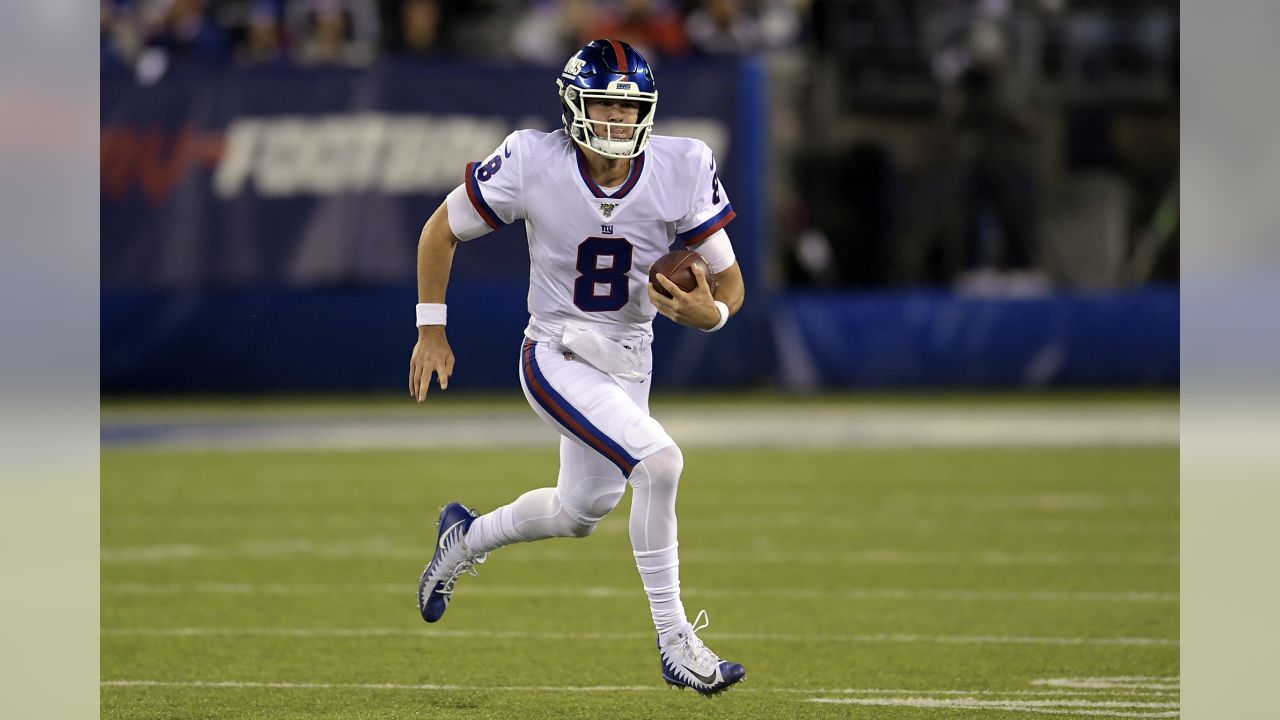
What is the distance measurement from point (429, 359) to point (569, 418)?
1.30 ft

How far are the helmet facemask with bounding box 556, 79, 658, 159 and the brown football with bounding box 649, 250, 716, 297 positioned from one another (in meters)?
0.28

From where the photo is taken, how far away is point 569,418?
16.0ft

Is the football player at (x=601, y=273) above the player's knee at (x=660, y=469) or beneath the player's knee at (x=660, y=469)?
above

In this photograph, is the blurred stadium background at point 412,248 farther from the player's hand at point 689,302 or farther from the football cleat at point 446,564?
the player's hand at point 689,302

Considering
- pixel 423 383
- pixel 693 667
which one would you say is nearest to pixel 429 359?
pixel 423 383

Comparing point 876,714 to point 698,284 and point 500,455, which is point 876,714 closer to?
point 698,284

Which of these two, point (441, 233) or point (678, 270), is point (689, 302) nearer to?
point (678, 270)

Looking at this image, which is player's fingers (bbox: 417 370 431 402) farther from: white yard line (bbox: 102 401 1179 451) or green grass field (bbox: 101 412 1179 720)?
white yard line (bbox: 102 401 1179 451)

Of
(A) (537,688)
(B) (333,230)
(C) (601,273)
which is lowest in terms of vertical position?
(A) (537,688)

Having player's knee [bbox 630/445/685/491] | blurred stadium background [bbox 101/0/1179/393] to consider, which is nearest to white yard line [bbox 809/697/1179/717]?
player's knee [bbox 630/445/685/491]

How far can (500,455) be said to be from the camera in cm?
1074

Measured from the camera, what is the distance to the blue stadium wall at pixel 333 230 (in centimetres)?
1370

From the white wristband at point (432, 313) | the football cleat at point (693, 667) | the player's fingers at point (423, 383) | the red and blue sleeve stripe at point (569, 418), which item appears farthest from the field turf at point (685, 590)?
the white wristband at point (432, 313)

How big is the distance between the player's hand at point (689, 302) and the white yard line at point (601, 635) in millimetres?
1537
